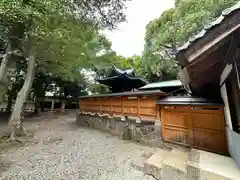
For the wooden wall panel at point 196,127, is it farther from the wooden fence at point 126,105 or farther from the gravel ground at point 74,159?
the gravel ground at point 74,159

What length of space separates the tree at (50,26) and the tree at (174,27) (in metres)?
3.69

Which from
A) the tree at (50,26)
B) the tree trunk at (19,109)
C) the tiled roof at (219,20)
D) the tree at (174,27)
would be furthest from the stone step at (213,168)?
the tree trunk at (19,109)

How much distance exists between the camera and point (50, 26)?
7.39 m

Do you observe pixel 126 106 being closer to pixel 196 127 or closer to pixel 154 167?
pixel 196 127

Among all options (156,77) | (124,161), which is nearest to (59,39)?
(124,161)

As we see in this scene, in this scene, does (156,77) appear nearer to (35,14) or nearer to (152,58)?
(152,58)

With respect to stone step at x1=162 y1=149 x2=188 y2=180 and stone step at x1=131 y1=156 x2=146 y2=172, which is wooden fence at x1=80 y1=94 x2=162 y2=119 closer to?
stone step at x1=131 y1=156 x2=146 y2=172

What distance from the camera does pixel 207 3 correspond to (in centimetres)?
1033

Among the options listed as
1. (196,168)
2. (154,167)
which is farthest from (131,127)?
(196,168)

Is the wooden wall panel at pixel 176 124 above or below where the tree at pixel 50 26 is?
below

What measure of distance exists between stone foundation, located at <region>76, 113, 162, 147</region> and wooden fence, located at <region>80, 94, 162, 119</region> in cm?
33

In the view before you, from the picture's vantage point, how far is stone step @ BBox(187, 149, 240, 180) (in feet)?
9.41

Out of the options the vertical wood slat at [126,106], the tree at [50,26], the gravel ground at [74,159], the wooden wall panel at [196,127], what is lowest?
the gravel ground at [74,159]

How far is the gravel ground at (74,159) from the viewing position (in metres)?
4.59
